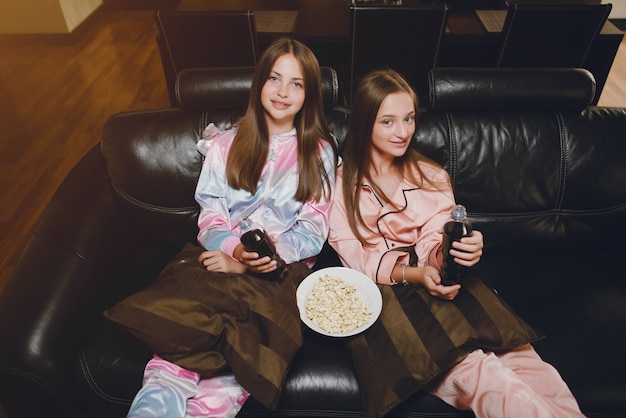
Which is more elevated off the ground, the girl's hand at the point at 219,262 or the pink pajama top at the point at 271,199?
the pink pajama top at the point at 271,199

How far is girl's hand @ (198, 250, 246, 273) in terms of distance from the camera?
158 centimetres

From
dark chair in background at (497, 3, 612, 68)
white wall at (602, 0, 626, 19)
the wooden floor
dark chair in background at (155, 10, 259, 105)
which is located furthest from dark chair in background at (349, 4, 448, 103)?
white wall at (602, 0, 626, 19)

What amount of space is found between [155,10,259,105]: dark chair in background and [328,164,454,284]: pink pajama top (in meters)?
1.29

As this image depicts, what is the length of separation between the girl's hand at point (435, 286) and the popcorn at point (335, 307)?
196 mm

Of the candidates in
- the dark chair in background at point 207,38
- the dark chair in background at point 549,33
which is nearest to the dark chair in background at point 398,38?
the dark chair in background at point 549,33

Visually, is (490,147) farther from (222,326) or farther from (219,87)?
(222,326)

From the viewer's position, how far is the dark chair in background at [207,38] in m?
2.54

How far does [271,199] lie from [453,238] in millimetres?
641

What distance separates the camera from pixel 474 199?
1799mm

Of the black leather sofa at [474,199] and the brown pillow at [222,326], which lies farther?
the black leather sofa at [474,199]

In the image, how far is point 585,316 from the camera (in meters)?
1.58

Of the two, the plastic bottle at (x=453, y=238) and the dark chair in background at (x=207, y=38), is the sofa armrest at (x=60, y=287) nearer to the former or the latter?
the dark chair in background at (x=207, y=38)

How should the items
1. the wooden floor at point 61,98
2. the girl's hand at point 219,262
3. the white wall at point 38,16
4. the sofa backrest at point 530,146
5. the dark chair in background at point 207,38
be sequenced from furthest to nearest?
1. the white wall at point 38,16
2. the wooden floor at point 61,98
3. the dark chair in background at point 207,38
4. the sofa backrest at point 530,146
5. the girl's hand at point 219,262

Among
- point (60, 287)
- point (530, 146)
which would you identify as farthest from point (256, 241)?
point (530, 146)
